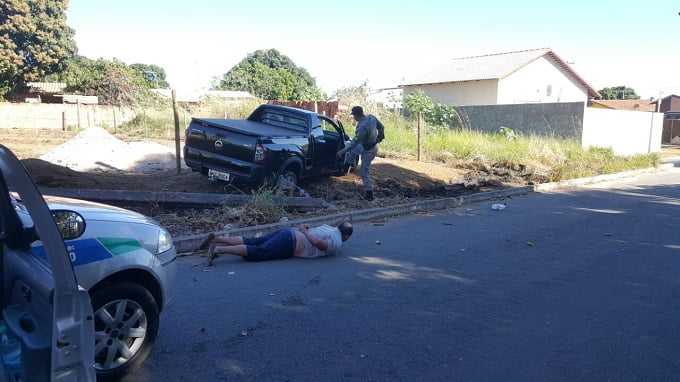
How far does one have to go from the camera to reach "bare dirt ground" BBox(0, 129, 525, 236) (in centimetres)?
803

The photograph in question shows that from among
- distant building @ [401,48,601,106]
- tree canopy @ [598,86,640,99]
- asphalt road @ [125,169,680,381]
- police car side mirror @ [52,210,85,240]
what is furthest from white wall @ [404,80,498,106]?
tree canopy @ [598,86,640,99]

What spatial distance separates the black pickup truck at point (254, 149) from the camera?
8812 millimetres

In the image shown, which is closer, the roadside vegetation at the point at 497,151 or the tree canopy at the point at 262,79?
the roadside vegetation at the point at 497,151

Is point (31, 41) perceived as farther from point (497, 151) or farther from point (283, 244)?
point (283, 244)

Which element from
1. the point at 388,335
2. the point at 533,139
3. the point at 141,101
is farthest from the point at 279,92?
the point at 388,335

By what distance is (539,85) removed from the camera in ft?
120

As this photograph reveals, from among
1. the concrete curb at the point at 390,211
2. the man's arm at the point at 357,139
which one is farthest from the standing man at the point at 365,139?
the concrete curb at the point at 390,211

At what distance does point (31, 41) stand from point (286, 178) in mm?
33431

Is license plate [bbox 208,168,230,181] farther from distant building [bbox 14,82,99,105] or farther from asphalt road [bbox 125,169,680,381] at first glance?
distant building [bbox 14,82,99,105]

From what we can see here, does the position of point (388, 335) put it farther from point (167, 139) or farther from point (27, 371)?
point (167, 139)

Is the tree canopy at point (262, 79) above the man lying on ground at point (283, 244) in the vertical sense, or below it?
above

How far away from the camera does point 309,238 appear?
6504 millimetres

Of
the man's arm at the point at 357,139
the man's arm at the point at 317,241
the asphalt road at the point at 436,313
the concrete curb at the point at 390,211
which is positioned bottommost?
the asphalt road at the point at 436,313

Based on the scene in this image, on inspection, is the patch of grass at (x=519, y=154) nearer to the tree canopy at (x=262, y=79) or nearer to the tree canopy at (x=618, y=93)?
the tree canopy at (x=262, y=79)
